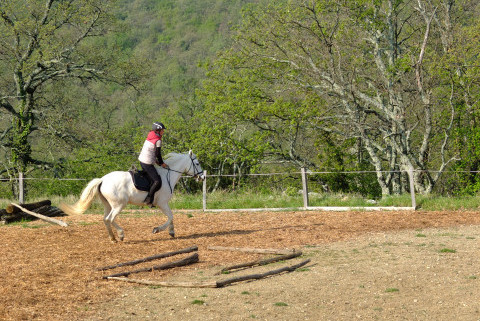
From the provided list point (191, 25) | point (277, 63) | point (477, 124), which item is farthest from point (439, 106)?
point (191, 25)

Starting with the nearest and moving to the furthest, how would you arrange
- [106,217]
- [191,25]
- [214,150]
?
[106,217], [214,150], [191,25]

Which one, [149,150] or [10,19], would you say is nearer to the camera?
[149,150]

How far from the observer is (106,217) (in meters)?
13.7

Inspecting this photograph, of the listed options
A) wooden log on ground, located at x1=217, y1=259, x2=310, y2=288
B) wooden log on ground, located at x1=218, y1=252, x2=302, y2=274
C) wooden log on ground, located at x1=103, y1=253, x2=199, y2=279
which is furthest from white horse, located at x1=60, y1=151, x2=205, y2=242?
wooden log on ground, located at x1=217, y1=259, x2=310, y2=288

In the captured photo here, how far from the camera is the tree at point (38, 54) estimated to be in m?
29.3

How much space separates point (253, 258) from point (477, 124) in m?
16.9

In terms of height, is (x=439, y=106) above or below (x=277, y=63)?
below

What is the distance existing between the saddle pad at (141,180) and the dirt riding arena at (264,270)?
1.31 metres

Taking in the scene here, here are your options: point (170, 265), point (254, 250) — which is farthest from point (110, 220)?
point (254, 250)

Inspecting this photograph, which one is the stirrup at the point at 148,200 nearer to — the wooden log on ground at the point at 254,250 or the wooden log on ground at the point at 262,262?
the wooden log on ground at the point at 254,250

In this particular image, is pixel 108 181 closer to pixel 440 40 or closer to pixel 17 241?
pixel 17 241

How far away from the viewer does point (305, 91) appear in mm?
25594

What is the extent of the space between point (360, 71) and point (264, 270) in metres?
16.6

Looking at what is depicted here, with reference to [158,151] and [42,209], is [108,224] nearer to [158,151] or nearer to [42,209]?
[158,151]
